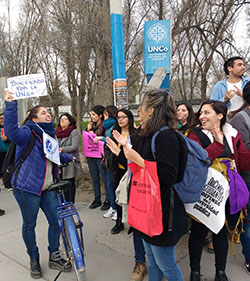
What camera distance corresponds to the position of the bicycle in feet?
8.79

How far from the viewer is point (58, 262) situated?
3.13m

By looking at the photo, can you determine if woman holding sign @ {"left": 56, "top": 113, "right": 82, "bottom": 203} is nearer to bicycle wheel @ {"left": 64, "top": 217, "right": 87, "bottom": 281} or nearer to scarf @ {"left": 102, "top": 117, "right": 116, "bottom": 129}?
scarf @ {"left": 102, "top": 117, "right": 116, "bottom": 129}

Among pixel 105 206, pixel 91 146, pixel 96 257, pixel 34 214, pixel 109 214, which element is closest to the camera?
pixel 34 214

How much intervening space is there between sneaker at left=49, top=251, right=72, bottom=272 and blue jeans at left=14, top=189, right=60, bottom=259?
0.20 ft

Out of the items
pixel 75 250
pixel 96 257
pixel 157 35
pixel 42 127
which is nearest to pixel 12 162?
pixel 42 127

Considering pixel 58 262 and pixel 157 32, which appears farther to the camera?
pixel 157 32

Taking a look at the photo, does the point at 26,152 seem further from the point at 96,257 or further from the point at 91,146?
the point at 91,146

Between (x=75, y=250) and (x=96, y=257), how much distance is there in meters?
0.81

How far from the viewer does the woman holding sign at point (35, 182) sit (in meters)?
2.83

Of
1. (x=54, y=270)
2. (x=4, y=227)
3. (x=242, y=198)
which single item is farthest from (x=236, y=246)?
(x=4, y=227)

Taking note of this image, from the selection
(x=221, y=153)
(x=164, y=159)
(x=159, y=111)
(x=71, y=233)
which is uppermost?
(x=159, y=111)

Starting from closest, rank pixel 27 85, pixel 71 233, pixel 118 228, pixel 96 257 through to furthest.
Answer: pixel 71 233 → pixel 27 85 → pixel 96 257 → pixel 118 228

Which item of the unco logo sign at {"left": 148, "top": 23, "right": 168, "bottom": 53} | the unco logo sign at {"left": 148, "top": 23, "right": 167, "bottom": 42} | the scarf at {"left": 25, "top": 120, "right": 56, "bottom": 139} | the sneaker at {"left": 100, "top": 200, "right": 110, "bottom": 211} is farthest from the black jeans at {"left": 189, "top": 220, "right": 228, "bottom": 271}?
the unco logo sign at {"left": 148, "top": 23, "right": 167, "bottom": 42}

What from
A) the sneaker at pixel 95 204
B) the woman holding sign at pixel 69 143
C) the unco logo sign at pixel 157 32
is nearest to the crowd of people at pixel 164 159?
the woman holding sign at pixel 69 143
